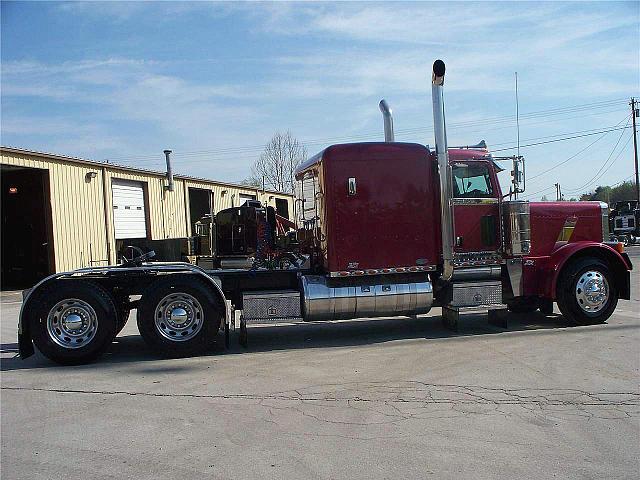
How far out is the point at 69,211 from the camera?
76.5 feet

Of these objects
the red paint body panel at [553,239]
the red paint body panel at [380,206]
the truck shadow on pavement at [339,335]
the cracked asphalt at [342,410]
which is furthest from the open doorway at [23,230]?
the red paint body panel at [553,239]

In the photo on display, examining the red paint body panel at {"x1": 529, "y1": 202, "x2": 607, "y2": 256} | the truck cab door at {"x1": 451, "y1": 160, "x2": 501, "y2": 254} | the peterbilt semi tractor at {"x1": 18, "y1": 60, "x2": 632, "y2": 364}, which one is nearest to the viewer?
the peterbilt semi tractor at {"x1": 18, "y1": 60, "x2": 632, "y2": 364}

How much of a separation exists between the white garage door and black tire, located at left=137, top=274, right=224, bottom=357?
18.3 m

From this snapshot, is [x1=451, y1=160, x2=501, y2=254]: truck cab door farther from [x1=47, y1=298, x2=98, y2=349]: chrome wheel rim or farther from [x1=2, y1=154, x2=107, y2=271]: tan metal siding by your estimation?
[x1=2, y1=154, x2=107, y2=271]: tan metal siding

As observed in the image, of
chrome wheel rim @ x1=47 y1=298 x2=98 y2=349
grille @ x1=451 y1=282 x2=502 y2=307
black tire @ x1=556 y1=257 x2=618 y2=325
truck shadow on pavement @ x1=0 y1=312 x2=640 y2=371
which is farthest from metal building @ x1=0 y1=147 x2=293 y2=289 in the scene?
black tire @ x1=556 y1=257 x2=618 y2=325

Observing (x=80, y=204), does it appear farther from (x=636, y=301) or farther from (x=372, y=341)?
(x=636, y=301)

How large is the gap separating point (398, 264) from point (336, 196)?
141cm

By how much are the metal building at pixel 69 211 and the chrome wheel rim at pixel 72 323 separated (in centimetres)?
1337

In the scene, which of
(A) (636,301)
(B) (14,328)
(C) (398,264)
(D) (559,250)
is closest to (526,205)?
(D) (559,250)

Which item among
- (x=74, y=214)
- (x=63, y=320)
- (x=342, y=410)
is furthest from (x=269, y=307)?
(x=74, y=214)

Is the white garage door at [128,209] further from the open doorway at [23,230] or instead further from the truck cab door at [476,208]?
the truck cab door at [476,208]

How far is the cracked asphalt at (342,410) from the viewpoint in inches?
177

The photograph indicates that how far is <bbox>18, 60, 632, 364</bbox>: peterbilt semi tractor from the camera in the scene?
8516mm

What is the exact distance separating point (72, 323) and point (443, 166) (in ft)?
19.0
